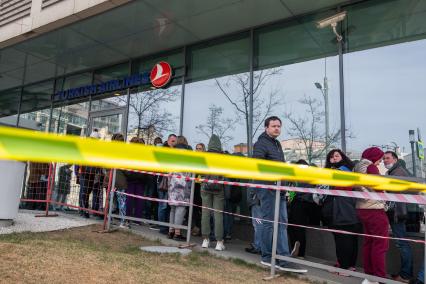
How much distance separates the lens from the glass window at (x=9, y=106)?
43.2 ft

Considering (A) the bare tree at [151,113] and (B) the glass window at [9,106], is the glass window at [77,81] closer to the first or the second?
(A) the bare tree at [151,113]

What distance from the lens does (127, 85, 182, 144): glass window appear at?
29.8 feet

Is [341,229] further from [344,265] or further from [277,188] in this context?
[277,188]

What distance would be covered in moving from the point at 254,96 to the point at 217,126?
1096 mm

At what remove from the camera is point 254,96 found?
7.93 meters

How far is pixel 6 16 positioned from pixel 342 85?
824 centimetres

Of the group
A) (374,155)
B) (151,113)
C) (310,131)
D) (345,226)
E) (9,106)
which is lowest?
(345,226)

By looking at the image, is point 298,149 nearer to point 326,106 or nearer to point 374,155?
point 326,106

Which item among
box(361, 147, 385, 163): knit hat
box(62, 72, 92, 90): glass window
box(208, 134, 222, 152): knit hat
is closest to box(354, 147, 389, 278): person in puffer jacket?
box(361, 147, 385, 163): knit hat

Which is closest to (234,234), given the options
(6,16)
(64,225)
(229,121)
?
(229,121)

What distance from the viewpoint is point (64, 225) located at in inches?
253

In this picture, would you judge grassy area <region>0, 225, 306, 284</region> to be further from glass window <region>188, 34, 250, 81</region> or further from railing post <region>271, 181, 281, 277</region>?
glass window <region>188, 34, 250, 81</region>

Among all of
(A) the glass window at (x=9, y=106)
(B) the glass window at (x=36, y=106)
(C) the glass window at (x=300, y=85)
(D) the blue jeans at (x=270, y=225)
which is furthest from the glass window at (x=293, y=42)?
(A) the glass window at (x=9, y=106)

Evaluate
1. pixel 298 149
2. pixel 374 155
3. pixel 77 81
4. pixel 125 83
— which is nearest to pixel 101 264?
pixel 374 155
